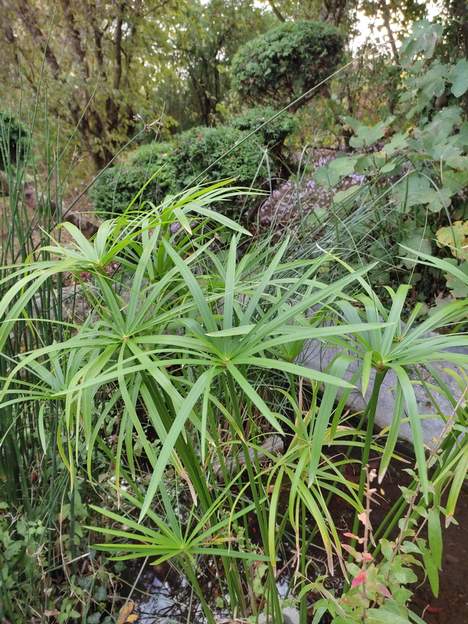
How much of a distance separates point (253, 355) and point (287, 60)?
4.03 m

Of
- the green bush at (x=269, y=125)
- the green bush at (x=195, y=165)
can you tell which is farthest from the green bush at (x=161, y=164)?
the green bush at (x=269, y=125)

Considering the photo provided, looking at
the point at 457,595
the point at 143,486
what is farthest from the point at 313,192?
the point at 457,595

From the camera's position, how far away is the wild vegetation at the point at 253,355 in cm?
61

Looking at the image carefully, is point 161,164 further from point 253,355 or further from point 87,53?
point 87,53

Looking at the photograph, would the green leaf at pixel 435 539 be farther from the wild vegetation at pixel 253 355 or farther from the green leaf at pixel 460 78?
the green leaf at pixel 460 78

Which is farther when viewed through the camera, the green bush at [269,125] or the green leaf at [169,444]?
the green bush at [269,125]

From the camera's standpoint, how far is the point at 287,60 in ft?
13.1

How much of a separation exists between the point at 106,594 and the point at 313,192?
200cm

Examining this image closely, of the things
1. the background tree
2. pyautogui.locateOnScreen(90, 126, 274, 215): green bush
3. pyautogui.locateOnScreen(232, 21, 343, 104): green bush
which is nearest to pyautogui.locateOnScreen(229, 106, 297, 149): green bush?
pyautogui.locateOnScreen(90, 126, 274, 215): green bush

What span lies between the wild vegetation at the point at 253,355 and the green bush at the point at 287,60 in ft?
0.07

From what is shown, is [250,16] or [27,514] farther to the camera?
[250,16]

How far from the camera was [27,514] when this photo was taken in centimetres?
108

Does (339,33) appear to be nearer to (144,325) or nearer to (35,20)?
(35,20)

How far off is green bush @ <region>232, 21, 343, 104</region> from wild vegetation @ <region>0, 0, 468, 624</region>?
0.07 feet
